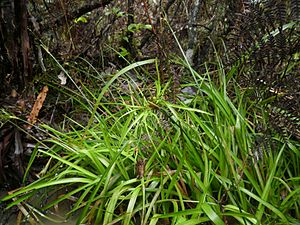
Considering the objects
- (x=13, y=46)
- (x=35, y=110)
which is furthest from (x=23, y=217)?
(x=13, y=46)

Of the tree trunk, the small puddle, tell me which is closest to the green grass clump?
the small puddle

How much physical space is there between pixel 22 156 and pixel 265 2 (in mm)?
1045

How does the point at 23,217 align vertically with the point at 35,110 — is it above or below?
below

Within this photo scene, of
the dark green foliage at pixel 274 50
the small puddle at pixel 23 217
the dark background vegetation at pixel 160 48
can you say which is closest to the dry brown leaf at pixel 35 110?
the dark background vegetation at pixel 160 48

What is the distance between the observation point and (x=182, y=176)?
3.99ft

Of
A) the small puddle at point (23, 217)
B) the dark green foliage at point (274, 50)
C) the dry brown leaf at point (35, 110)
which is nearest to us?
the dark green foliage at point (274, 50)

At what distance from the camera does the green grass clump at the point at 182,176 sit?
109 cm

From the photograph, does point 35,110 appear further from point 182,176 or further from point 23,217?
point 182,176

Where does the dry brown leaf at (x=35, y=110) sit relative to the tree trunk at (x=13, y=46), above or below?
below

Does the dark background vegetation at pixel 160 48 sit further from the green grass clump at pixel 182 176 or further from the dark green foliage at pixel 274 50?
the green grass clump at pixel 182 176

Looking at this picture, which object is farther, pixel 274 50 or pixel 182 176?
pixel 182 176

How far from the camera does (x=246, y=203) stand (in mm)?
1126

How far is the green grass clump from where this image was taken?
1.09 meters

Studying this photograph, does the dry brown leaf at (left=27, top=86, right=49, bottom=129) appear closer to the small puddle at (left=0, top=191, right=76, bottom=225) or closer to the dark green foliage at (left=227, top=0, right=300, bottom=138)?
the small puddle at (left=0, top=191, right=76, bottom=225)
